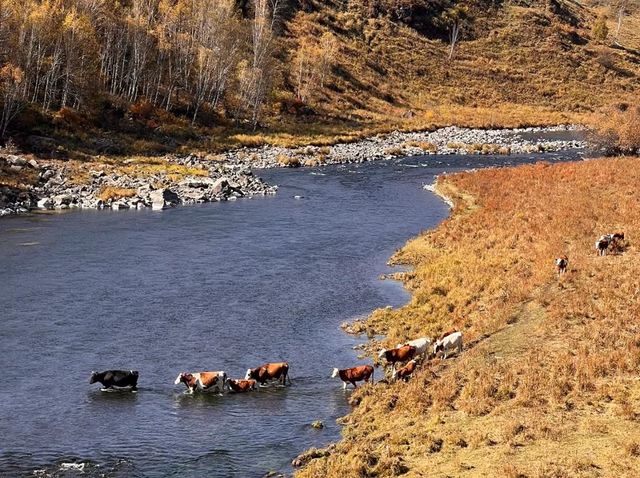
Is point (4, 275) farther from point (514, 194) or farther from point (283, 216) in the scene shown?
point (514, 194)

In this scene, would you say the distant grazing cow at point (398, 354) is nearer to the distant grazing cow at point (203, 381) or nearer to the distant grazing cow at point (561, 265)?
the distant grazing cow at point (203, 381)

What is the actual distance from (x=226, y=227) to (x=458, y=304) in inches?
856

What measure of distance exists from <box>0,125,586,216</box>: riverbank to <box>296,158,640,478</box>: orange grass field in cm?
2322

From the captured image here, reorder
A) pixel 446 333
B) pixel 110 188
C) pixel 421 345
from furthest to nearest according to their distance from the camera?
1. pixel 110 188
2. pixel 446 333
3. pixel 421 345

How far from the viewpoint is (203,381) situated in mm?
22344

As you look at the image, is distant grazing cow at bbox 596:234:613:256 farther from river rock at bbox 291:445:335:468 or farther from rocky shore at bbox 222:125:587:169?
rocky shore at bbox 222:125:587:169

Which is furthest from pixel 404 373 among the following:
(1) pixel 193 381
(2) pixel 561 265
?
(2) pixel 561 265

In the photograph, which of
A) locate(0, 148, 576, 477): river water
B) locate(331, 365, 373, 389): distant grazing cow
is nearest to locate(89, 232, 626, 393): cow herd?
locate(331, 365, 373, 389): distant grazing cow

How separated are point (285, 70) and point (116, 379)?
102 meters

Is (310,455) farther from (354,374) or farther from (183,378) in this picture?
(183,378)

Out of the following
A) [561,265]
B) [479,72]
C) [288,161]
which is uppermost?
[479,72]

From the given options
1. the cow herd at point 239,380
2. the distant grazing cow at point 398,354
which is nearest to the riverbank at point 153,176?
the cow herd at point 239,380

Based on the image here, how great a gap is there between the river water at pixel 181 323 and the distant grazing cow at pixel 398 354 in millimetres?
2007

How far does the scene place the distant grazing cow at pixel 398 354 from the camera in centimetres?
2359
